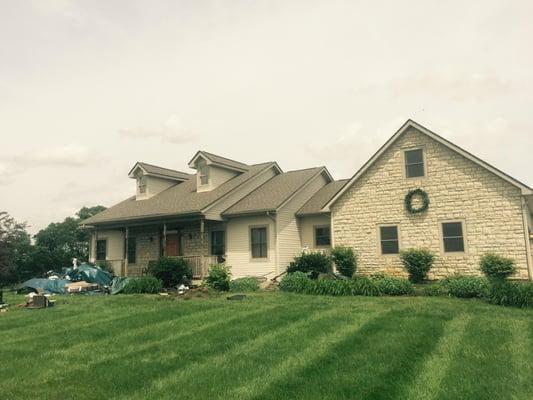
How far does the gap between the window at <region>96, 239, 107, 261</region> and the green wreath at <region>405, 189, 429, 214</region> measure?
19183 millimetres

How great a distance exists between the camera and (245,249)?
2242cm

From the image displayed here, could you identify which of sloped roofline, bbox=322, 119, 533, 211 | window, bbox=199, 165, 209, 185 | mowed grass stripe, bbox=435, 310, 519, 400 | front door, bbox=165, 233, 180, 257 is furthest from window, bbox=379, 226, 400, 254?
front door, bbox=165, 233, 180, 257

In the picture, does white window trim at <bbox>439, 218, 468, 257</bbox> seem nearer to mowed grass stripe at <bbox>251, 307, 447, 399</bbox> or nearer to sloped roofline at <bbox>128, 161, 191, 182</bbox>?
mowed grass stripe at <bbox>251, 307, 447, 399</bbox>

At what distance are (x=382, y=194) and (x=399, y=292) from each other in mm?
5483

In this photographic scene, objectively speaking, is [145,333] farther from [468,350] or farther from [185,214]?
[185,214]

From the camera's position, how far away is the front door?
A: 24.9m

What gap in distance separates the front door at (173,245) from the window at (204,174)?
3499mm

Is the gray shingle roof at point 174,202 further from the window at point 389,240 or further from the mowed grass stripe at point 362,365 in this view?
the mowed grass stripe at point 362,365

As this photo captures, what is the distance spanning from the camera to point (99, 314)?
1243 centimetres

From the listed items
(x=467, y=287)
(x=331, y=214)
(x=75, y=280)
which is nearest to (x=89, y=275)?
(x=75, y=280)

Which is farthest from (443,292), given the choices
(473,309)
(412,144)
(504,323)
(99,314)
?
(99,314)

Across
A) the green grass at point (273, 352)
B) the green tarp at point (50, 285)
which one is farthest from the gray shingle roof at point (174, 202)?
the green grass at point (273, 352)

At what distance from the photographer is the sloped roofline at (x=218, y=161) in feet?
83.9

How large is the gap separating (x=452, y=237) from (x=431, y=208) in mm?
1464
